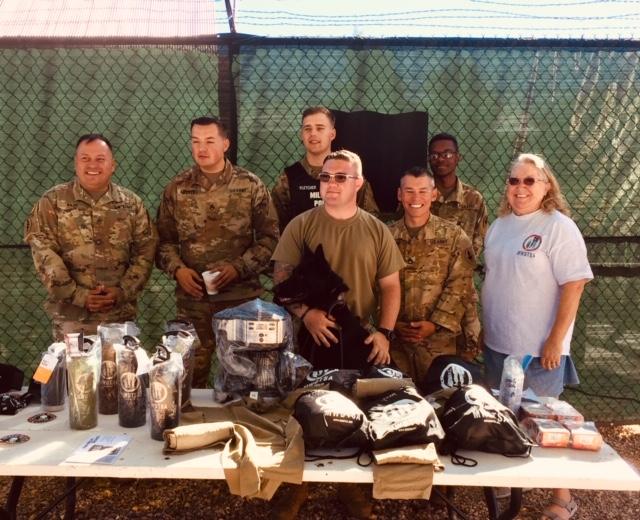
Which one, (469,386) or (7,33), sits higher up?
(7,33)

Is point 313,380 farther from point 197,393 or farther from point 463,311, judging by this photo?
point 463,311

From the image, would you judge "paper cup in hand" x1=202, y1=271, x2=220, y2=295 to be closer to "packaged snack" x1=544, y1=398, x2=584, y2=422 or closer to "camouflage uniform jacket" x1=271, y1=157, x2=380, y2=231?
"camouflage uniform jacket" x1=271, y1=157, x2=380, y2=231

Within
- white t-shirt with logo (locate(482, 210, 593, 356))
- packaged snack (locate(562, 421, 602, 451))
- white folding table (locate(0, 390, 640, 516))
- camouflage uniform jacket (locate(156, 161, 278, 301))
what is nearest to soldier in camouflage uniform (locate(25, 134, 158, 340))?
camouflage uniform jacket (locate(156, 161, 278, 301))

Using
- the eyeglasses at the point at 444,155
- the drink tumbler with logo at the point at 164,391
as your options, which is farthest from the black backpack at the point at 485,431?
the eyeglasses at the point at 444,155

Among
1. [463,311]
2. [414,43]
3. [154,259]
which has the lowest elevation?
[463,311]

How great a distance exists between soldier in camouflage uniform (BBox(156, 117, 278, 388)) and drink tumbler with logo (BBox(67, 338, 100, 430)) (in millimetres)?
1289

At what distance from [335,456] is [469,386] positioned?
0.60 metres

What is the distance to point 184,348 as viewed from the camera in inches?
88.1

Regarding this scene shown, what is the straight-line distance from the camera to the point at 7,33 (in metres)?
3.76

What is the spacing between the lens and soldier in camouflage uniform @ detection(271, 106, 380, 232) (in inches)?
133

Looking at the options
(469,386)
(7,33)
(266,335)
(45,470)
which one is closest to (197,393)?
(266,335)

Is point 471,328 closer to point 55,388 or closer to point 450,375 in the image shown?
point 450,375

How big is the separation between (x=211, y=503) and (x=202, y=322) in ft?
3.52

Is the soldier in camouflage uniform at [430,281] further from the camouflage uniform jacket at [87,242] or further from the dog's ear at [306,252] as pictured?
the camouflage uniform jacket at [87,242]
